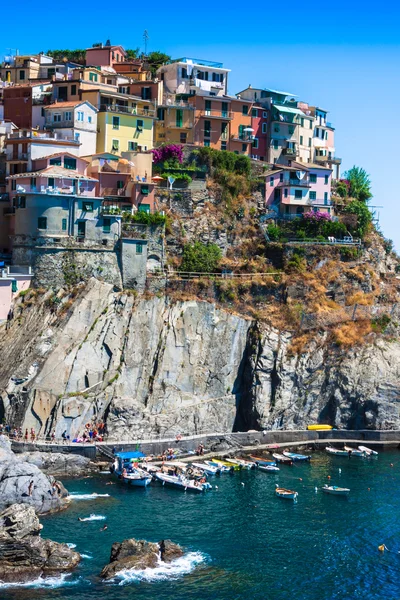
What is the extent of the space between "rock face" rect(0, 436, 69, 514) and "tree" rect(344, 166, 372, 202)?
65.0 metres

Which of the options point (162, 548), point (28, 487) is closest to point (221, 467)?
point (28, 487)

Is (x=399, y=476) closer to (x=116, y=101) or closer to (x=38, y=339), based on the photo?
(x=38, y=339)

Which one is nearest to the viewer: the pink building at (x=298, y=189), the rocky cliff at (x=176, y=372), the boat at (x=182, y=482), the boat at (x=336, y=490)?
the boat at (x=182, y=482)

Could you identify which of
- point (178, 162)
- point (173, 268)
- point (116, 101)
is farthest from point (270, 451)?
point (116, 101)

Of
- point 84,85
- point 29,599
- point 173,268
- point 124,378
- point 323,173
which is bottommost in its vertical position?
point 29,599

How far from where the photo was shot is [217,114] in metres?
120

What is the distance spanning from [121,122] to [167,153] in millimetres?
6050

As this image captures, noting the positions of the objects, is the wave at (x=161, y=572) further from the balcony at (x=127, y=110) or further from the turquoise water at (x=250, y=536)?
the balcony at (x=127, y=110)

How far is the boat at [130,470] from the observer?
8488 cm

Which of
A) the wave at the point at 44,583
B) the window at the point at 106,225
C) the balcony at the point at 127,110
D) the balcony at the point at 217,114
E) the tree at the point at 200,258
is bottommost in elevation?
the wave at the point at 44,583

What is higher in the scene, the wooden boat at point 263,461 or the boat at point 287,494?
the wooden boat at point 263,461

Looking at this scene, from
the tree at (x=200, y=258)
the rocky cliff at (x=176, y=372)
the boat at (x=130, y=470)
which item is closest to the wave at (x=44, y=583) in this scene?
the boat at (x=130, y=470)

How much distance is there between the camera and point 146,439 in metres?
93.9

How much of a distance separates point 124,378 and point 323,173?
4024 centimetres
